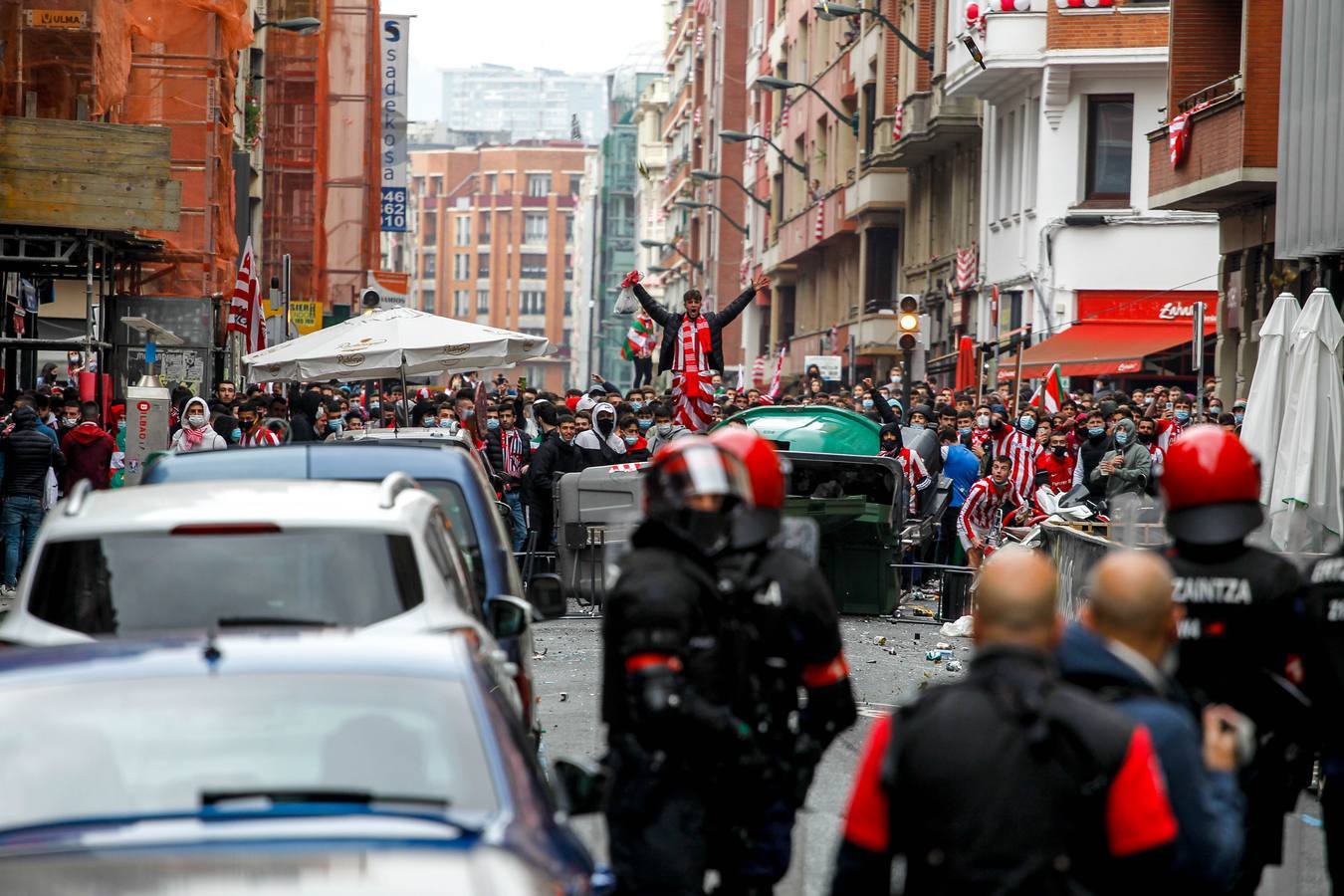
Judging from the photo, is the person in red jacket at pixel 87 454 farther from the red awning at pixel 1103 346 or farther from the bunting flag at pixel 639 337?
the bunting flag at pixel 639 337

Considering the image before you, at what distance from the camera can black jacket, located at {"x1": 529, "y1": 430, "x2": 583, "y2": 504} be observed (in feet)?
65.1

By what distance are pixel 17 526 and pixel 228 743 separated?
15.2m

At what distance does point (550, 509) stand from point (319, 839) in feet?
51.8

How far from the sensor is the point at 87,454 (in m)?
19.9

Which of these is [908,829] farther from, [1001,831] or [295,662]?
[295,662]

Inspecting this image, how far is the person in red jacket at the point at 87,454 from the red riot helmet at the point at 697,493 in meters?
14.8

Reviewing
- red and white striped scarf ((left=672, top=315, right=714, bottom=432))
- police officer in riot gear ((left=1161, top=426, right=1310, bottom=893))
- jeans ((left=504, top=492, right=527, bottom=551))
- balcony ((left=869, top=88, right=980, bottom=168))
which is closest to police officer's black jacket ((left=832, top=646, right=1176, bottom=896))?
police officer in riot gear ((left=1161, top=426, right=1310, bottom=893))

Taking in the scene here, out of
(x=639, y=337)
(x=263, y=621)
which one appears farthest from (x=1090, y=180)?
(x=263, y=621)

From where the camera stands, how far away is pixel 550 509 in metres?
20.0

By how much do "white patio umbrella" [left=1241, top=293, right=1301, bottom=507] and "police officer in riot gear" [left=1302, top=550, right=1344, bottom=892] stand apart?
8.78m

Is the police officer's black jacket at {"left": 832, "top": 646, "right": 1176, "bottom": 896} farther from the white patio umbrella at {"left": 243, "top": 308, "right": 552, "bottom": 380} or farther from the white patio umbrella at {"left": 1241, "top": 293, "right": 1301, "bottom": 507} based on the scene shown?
the white patio umbrella at {"left": 243, "top": 308, "right": 552, "bottom": 380}

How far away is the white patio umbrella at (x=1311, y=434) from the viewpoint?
13.6 meters

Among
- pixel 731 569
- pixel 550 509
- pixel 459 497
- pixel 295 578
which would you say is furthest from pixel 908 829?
pixel 550 509

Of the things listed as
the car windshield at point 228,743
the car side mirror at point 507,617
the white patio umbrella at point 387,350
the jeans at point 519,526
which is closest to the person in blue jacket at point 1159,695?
the car windshield at point 228,743
